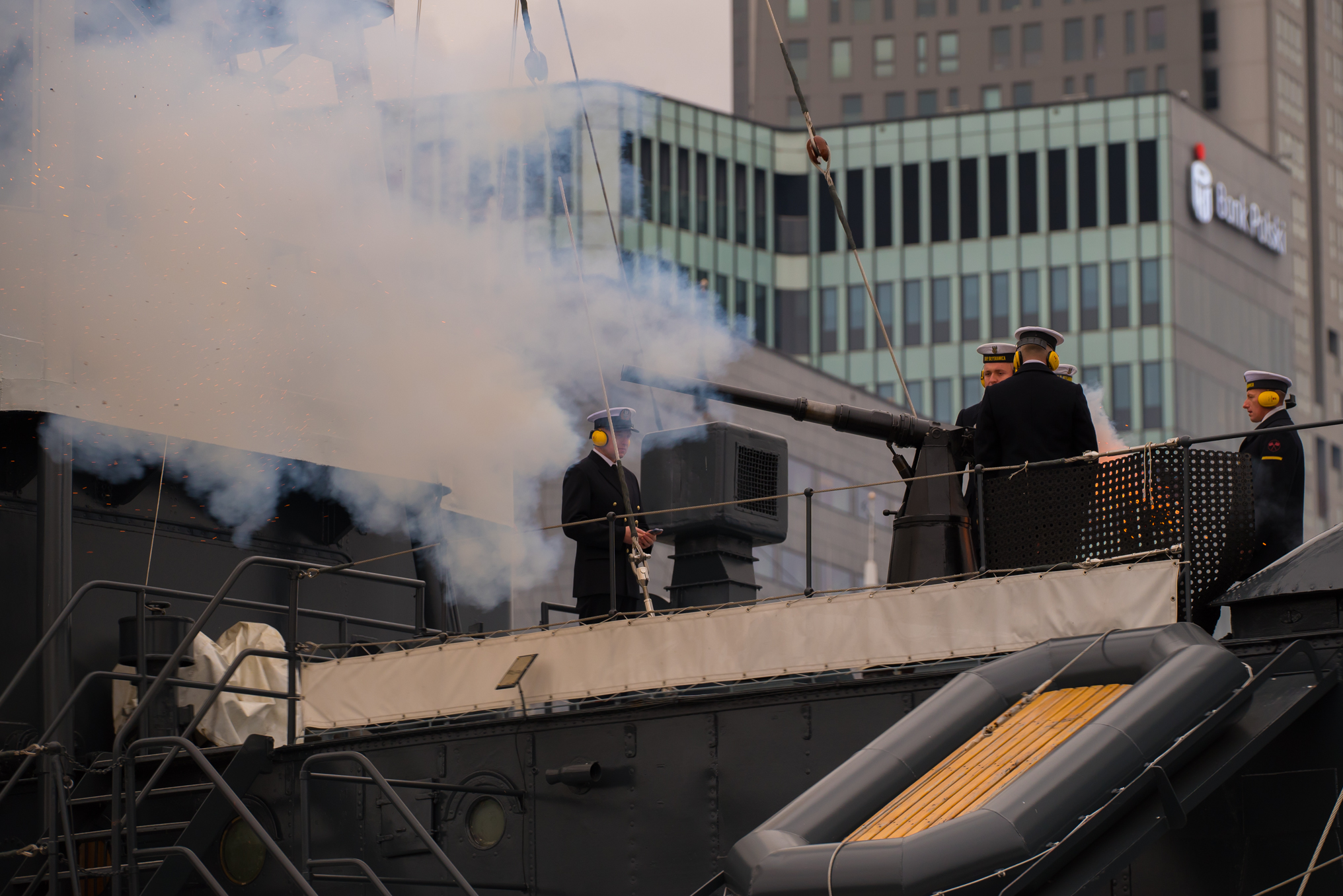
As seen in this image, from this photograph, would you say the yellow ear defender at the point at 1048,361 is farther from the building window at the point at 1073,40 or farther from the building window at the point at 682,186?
the building window at the point at 1073,40

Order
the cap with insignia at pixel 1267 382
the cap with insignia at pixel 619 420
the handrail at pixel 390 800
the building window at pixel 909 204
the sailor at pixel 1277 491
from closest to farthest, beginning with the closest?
1. the handrail at pixel 390 800
2. the sailor at pixel 1277 491
3. the cap with insignia at pixel 1267 382
4. the cap with insignia at pixel 619 420
5. the building window at pixel 909 204

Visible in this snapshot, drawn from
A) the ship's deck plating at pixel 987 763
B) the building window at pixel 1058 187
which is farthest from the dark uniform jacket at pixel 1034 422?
the building window at pixel 1058 187

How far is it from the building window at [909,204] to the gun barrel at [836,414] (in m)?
49.8

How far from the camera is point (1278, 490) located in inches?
385

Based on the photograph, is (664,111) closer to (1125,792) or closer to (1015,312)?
(1015,312)

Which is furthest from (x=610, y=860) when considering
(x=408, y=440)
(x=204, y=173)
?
(x=204, y=173)

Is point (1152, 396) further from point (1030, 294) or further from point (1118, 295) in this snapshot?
point (1030, 294)

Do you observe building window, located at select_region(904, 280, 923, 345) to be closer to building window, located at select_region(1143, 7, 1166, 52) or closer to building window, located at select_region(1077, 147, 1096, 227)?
building window, located at select_region(1077, 147, 1096, 227)

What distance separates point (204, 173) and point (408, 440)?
110 inches

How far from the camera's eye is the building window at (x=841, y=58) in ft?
273

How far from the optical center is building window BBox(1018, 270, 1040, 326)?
60.0 metres

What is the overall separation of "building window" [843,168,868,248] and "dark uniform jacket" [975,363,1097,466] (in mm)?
51513

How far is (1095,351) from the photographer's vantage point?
5969cm

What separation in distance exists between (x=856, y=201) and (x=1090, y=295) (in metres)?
8.52
